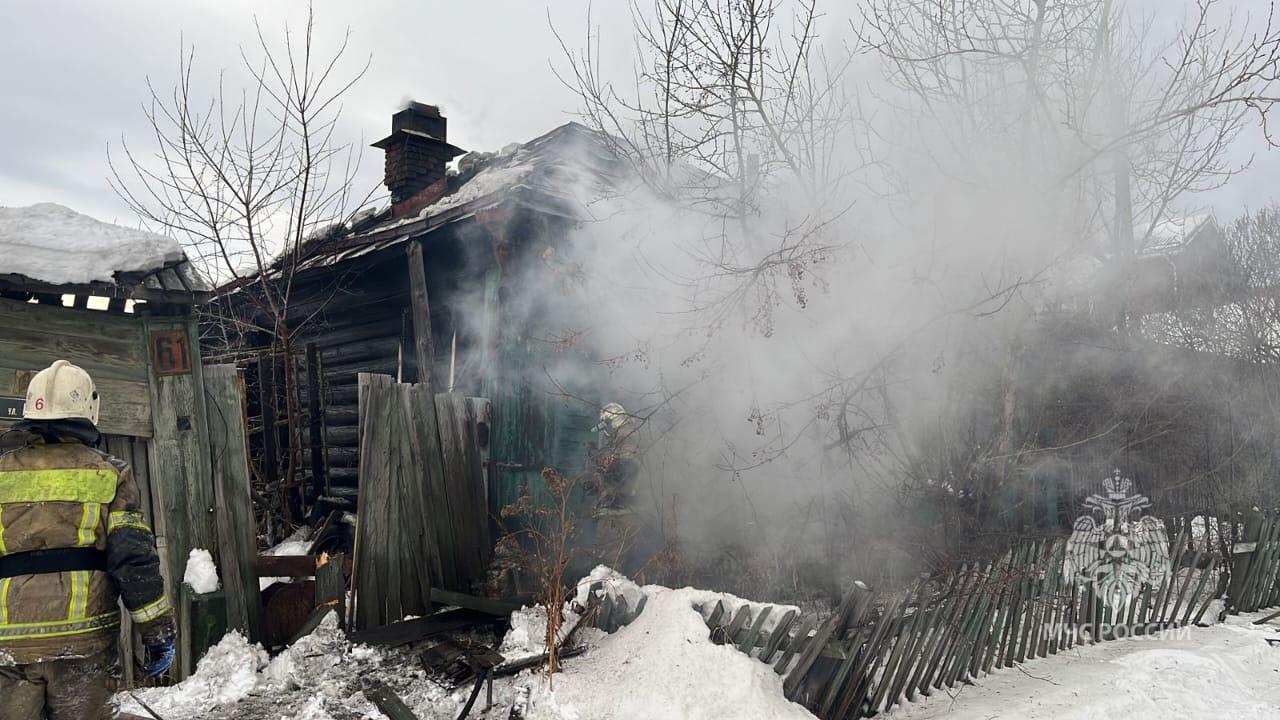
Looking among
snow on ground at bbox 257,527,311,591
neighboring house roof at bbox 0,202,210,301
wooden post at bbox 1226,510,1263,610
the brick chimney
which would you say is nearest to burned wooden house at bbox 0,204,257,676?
neighboring house roof at bbox 0,202,210,301

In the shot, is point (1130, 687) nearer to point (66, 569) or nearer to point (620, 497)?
point (620, 497)

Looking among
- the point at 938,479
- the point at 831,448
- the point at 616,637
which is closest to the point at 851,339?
the point at 831,448

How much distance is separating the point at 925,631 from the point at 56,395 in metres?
4.79

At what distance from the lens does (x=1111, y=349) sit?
8672 millimetres

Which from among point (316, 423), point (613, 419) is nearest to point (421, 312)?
point (613, 419)

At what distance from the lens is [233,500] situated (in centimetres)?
485

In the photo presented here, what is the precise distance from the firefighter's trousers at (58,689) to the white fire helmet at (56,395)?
1025 millimetres

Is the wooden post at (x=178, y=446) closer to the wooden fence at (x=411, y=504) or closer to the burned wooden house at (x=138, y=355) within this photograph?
the burned wooden house at (x=138, y=355)

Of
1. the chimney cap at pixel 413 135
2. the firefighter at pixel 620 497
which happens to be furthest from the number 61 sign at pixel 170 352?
the chimney cap at pixel 413 135

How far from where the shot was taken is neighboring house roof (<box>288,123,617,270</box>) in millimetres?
7117

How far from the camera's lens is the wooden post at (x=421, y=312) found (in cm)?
777

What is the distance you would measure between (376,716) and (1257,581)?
874cm

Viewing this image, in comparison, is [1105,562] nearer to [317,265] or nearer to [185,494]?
[185,494]

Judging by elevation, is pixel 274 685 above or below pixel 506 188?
below
